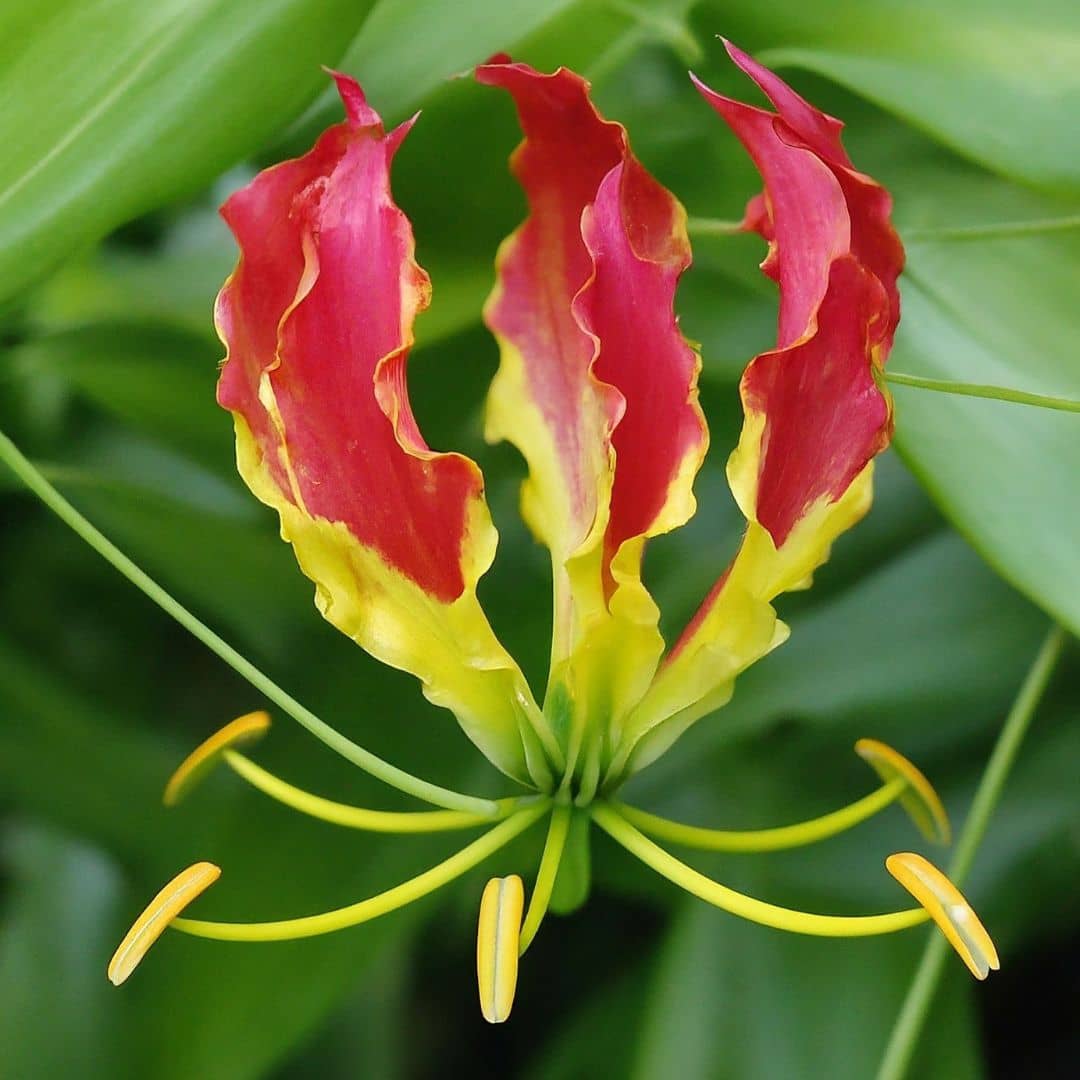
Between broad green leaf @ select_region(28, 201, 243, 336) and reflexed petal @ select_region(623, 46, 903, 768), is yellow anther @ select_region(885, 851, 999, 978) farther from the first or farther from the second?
broad green leaf @ select_region(28, 201, 243, 336)

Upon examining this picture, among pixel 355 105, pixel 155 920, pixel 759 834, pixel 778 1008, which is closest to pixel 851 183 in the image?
pixel 355 105

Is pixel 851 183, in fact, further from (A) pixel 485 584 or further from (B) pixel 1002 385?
(A) pixel 485 584

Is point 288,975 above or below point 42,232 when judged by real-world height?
below

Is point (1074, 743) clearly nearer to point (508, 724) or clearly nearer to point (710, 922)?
point (710, 922)

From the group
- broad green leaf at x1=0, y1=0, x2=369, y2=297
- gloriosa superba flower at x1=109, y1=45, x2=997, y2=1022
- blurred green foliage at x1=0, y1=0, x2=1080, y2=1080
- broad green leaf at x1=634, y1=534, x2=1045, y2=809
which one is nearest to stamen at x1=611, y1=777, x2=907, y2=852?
gloriosa superba flower at x1=109, y1=45, x2=997, y2=1022

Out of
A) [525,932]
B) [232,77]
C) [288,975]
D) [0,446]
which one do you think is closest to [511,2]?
[232,77]
